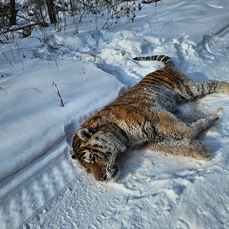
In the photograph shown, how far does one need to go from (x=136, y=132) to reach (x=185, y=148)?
628mm

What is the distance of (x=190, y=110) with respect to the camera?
2938mm

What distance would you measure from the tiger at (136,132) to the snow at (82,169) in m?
0.13

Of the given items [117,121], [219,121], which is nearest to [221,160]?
[219,121]

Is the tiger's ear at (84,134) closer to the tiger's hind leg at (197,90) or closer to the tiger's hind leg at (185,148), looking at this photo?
the tiger's hind leg at (185,148)

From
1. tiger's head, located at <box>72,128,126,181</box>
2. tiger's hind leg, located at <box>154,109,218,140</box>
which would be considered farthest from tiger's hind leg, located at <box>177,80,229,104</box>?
tiger's head, located at <box>72,128,126,181</box>

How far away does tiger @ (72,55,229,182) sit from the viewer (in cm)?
211

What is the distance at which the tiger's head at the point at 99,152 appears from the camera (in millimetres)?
2061

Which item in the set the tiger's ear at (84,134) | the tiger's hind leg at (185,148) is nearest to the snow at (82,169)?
the tiger's hind leg at (185,148)

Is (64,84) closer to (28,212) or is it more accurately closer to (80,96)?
(80,96)

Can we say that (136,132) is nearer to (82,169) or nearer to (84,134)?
(84,134)

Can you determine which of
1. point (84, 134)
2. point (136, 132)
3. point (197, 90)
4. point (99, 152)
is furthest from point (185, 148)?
point (197, 90)

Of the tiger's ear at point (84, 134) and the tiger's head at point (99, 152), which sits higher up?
the tiger's ear at point (84, 134)

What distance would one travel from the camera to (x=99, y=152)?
212cm

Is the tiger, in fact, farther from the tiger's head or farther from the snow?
the snow
